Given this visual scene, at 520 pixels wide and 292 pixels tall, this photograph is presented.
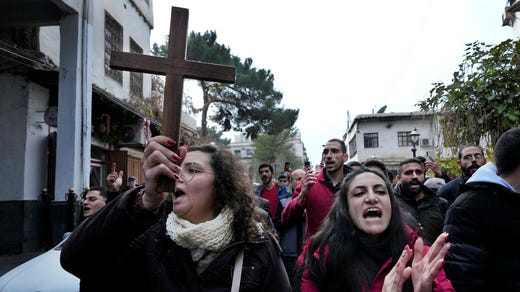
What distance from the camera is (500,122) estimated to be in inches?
261

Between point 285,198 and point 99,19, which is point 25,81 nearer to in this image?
point 99,19

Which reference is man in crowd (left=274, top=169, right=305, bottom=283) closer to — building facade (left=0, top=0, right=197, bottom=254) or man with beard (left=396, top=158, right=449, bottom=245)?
man with beard (left=396, top=158, right=449, bottom=245)

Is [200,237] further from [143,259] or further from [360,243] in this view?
[360,243]

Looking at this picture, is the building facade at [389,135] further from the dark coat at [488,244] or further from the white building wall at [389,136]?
the dark coat at [488,244]

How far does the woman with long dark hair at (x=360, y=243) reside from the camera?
2.57 metres

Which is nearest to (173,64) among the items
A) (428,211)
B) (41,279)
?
(41,279)

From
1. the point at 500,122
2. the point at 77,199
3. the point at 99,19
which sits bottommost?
the point at 77,199

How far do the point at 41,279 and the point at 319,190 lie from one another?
3.12 m

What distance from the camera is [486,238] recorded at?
2539mm

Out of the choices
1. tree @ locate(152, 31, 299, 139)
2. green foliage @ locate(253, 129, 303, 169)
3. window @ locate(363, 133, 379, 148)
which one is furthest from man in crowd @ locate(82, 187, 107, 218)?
green foliage @ locate(253, 129, 303, 169)

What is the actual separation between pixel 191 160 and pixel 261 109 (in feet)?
80.1

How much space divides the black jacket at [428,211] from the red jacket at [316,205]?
809mm

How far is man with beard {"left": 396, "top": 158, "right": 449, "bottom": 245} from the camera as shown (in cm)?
477

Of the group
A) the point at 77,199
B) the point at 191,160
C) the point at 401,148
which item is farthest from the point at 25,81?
the point at 401,148
